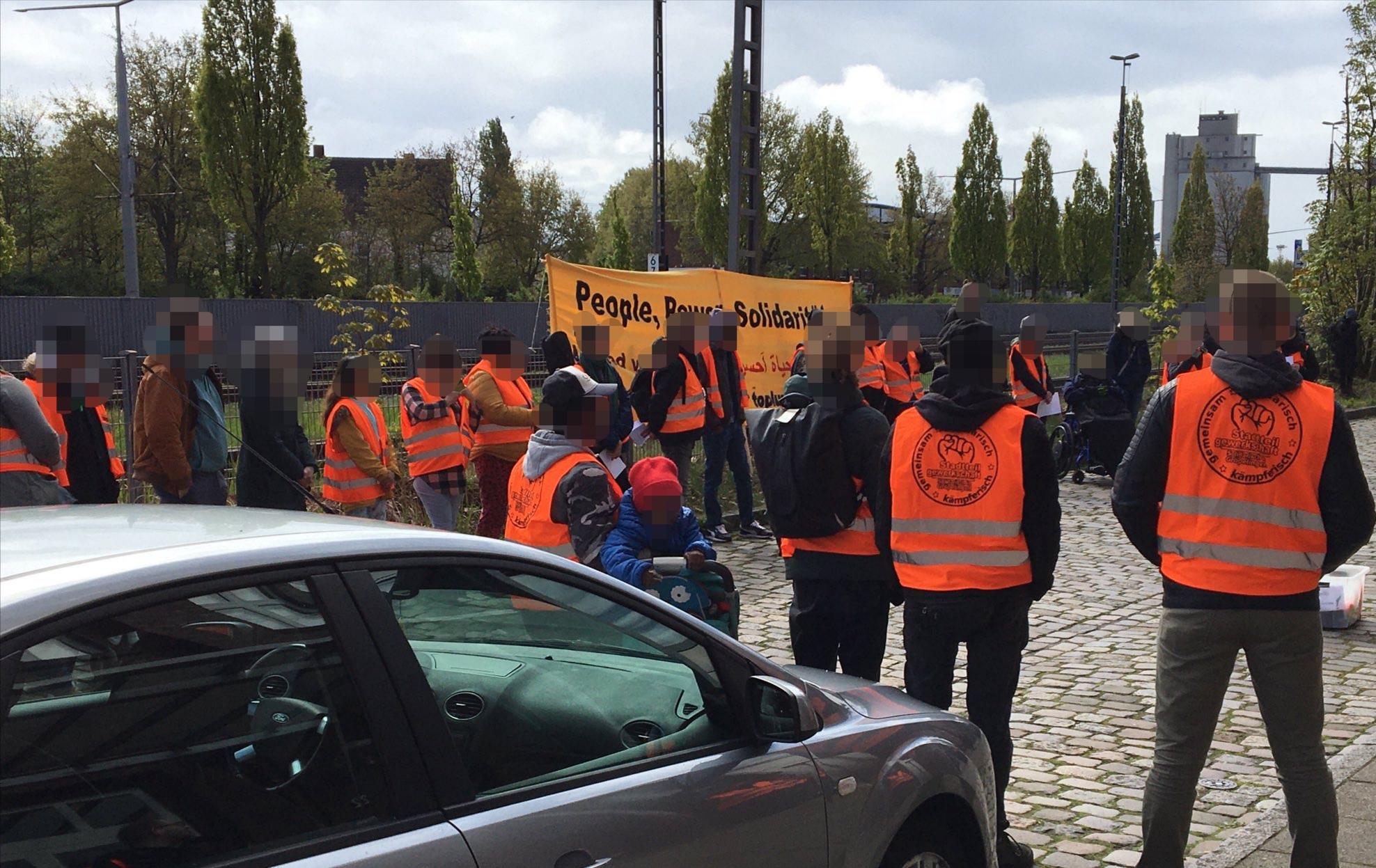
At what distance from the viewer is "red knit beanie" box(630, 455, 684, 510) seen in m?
4.75

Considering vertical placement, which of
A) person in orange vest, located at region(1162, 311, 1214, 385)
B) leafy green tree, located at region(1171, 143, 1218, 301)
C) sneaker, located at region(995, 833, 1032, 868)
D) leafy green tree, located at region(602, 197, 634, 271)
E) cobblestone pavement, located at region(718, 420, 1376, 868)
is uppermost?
leafy green tree, located at region(1171, 143, 1218, 301)

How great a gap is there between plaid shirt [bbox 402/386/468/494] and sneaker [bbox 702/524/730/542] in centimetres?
329

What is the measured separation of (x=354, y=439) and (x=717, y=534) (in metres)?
4.53

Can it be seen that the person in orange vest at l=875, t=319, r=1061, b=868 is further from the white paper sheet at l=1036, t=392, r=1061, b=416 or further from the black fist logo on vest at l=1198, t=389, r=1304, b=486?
the white paper sheet at l=1036, t=392, r=1061, b=416

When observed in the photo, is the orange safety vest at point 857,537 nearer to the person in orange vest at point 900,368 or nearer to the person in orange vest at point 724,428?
the person in orange vest at point 724,428

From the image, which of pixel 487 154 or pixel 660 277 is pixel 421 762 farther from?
pixel 487 154

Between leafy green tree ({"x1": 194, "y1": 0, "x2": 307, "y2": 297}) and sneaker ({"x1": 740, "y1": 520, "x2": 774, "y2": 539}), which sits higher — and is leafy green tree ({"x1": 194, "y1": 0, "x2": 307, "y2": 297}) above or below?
above

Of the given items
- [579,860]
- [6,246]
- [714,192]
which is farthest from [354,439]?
[714,192]

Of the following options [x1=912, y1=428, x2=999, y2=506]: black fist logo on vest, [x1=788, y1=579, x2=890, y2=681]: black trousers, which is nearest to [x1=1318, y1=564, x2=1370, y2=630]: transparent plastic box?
[x1=788, y1=579, x2=890, y2=681]: black trousers

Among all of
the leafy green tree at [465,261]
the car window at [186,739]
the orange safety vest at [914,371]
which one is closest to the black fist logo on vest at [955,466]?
the car window at [186,739]

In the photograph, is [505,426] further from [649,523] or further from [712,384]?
[649,523]

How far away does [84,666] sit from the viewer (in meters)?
1.98

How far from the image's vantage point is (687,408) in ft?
34.6

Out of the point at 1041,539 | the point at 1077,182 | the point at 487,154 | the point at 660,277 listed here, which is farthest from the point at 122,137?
the point at 1077,182
